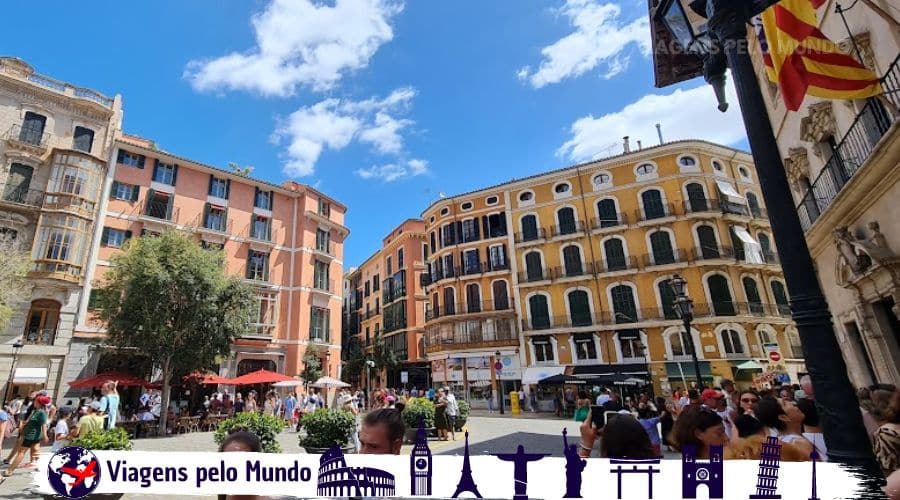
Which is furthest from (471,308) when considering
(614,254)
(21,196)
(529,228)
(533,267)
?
(21,196)

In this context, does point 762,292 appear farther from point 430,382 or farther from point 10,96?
point 10,96

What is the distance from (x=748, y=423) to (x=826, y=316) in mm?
1622

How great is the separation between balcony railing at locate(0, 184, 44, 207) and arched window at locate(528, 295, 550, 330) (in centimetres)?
2883

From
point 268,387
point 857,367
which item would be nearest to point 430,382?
point 268,387

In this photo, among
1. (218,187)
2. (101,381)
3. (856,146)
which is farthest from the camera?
(218,187)

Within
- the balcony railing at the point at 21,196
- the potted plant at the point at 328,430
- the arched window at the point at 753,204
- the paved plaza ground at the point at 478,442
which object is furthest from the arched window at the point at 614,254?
the balcony railing at the point at 21,196

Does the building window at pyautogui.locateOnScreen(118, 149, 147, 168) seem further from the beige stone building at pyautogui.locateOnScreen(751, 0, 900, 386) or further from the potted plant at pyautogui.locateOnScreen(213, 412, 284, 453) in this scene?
the beige stone building at pyautogui.locateOnScreen(751, 0, 900, 386)

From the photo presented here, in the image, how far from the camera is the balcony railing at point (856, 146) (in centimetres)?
644

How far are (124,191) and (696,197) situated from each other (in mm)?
35242

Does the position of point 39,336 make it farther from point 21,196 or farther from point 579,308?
point 579,308

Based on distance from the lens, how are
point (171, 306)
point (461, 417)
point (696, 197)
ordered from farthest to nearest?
point (696, 197)
point (171, 306)
point (461, 417)

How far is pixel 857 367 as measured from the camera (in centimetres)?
923

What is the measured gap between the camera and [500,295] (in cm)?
3256

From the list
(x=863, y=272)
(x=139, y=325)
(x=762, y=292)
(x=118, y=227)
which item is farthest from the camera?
(x=762, y=292)
